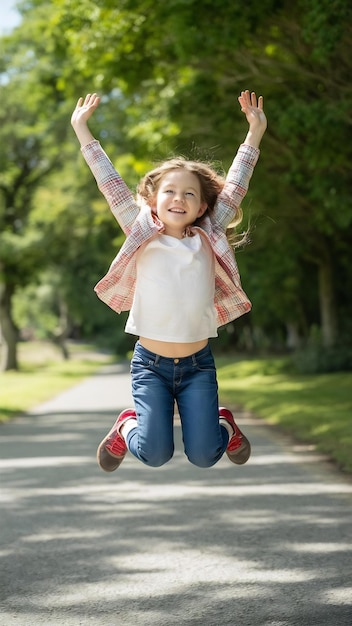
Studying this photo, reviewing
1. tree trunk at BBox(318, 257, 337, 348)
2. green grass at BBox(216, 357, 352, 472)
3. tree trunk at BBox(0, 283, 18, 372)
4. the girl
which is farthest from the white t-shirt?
tree trunk at BBox(0, 283, 18, 372)

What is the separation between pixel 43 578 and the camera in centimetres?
623

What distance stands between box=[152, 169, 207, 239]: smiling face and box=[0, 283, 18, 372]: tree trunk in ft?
129

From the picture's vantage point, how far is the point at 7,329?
151 feet

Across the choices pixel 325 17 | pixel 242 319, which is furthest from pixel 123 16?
pixel 242 319

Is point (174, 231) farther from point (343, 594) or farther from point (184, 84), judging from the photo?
point (184, 84)

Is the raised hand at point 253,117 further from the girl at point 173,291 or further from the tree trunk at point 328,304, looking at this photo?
the tree trunk at point 328,304

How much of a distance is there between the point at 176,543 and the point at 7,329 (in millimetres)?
39652

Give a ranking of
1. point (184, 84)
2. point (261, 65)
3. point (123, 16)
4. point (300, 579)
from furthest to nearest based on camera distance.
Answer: point (184, 84) → point (261, 65) → point (123, 16) → point (300, 579)

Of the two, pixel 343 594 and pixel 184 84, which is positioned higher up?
pixel 184 84

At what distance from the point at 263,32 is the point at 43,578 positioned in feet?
39.0

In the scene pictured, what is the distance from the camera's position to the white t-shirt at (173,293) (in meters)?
5.29

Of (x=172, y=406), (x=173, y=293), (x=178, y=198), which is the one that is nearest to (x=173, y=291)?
(x=173, y=293)

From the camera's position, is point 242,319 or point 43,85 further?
point 242,319

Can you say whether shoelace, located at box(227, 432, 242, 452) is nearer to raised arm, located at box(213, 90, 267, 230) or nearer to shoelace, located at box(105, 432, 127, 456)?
shoelace, located at box(105, 432, 127, 456)
